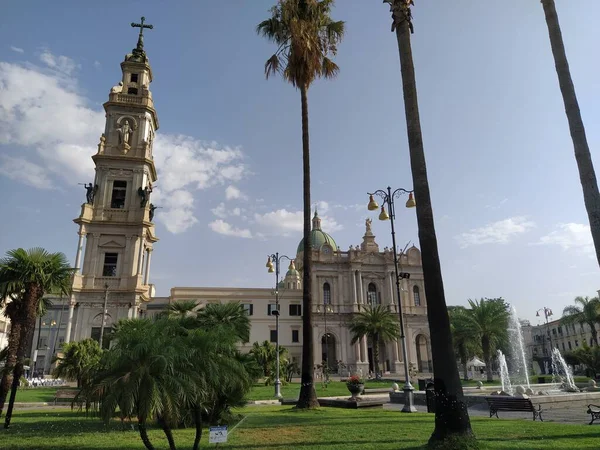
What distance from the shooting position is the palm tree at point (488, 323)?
4625cm

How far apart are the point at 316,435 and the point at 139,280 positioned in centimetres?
3240

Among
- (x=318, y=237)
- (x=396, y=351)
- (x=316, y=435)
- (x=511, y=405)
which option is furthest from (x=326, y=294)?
(x=316, y=435)

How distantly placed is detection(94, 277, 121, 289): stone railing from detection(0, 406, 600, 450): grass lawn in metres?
25.7

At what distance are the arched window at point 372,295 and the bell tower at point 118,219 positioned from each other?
3470 cm

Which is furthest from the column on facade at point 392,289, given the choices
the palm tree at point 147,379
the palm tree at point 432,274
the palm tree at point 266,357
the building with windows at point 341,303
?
the palm tree at point 147,379

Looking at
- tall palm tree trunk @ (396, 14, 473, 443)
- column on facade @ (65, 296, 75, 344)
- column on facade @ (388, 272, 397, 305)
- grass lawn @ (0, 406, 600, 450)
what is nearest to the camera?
tall palm tree trunk @ (396, 14, 473, 443)

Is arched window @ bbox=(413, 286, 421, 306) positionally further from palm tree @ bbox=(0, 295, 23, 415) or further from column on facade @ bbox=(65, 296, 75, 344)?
palm tree @ bbox=(0, 295, 23, 415)

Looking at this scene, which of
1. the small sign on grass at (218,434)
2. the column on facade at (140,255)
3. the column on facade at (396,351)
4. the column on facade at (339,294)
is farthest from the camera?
the column on facade at (339,294)

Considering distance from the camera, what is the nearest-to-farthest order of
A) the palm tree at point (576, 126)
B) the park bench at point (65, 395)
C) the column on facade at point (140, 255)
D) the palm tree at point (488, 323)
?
the palm tree at point (576, 126) < the park bench at point (65, 395) < the column on facade at point (140, 255) < the palm tree at point (488, 323)

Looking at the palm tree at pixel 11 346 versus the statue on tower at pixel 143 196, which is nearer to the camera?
the palm tree at pixel 11 346

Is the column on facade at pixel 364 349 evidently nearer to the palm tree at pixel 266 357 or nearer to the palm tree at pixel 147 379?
the palm tree at pixel 266 357

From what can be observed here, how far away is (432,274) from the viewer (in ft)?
33.1

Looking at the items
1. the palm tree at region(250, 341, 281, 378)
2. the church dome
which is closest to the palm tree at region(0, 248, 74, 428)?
the palm tree at region(250, 341, 281, 378)

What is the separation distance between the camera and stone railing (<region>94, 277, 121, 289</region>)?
39000mm
